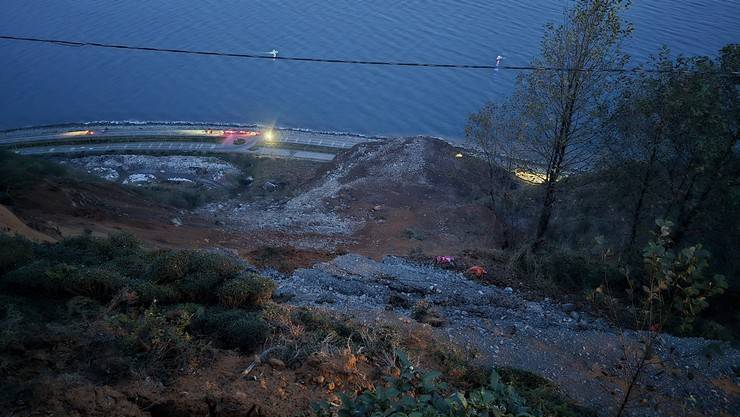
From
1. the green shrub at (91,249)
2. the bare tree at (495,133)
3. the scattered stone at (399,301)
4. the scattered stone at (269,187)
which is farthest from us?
the scattered stone at (269,187)

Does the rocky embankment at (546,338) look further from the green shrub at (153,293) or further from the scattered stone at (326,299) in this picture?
the green shrub at (153,293)

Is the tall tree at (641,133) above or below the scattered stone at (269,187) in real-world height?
above

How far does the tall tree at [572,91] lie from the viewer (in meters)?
13.9

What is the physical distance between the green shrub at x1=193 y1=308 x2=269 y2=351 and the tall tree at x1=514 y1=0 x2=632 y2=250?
10.0 meters

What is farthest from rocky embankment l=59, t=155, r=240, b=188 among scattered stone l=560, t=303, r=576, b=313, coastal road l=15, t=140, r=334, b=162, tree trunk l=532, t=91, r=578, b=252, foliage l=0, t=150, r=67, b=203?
scattered stone l=560, t=303, r=576, b=313

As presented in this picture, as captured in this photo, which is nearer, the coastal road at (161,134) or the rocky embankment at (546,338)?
the rocky embankment at (546,338)

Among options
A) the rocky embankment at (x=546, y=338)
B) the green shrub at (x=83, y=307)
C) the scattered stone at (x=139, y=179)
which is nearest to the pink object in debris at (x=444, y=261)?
the rocky embankment at (x=546, y=338)

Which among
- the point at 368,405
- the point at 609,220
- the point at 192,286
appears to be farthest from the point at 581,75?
the point at 368,405

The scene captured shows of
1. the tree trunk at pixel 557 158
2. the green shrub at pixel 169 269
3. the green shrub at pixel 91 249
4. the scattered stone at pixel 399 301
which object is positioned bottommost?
the scattered stone at pixel 399 301

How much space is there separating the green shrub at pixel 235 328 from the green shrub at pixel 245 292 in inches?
24.1

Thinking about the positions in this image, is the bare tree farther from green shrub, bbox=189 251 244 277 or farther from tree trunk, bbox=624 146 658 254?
green shrub, bbox=189 251 244 277

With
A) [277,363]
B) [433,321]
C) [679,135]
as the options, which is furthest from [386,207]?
[277,363]

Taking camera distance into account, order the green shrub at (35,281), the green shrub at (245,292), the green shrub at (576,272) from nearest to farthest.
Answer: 1. the green shrub at (35,281)
2. the green shrub at (245,292)
3. the green shrub at (576,272)

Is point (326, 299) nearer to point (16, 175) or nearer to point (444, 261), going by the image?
point (444, 261)
